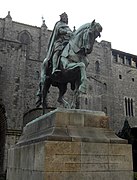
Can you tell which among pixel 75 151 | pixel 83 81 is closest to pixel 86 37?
pixel 83 81

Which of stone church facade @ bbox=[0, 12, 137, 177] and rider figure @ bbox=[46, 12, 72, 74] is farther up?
stone church facade @ bbox=[0, 12, 137, 177]

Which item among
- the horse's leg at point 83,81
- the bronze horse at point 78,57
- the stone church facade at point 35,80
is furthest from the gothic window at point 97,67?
the horse's leg at point 83,81

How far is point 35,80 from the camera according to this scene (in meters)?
32.0

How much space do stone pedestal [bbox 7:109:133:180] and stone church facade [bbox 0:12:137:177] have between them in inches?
533

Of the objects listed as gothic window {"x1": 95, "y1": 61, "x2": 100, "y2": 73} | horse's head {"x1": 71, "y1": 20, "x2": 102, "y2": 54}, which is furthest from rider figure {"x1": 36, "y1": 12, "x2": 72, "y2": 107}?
gothic window {"x1": 95, "y1": 61, "x2": 100, "y2": 73}

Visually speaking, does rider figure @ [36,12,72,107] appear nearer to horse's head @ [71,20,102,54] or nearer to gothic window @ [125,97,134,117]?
horse's head @ [71,20,102,54]

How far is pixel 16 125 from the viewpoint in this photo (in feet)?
76.3

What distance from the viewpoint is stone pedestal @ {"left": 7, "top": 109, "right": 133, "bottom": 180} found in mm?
5254

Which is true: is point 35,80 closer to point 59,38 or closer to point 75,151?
point 59,38

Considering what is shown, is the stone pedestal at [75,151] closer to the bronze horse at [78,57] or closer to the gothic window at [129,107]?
the bronze horse at [78,57]

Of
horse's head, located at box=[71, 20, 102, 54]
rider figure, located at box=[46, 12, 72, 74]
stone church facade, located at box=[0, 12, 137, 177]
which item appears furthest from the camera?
stone church facade, located at box=[0, 12, 137, 177]

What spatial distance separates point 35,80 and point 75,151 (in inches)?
1060

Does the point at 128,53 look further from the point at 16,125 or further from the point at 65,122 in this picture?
the point at 65,122

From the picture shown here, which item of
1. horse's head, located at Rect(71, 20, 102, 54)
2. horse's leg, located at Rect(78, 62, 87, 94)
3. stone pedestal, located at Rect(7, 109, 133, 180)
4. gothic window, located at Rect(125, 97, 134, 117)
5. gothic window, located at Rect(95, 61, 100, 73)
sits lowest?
stone pedestal, located at Rect(7, 109, 133, 180)
